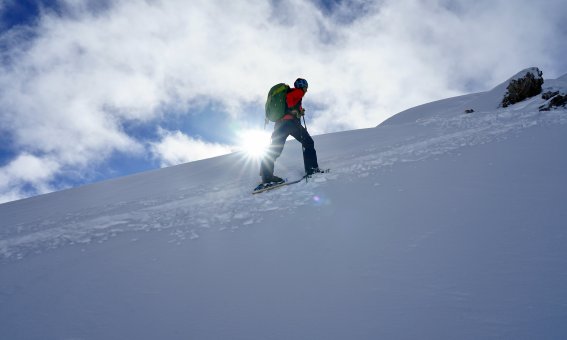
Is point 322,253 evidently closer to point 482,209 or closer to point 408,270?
point 408,270

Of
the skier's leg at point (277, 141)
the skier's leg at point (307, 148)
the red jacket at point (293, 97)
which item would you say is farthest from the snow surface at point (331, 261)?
the red jacket at point (293, 97)

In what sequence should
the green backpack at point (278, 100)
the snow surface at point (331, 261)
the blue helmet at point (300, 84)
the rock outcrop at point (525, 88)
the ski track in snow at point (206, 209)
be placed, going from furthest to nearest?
the rock outcrop at point (525, 88), the green backpack at point (278, 100), the blue helmet at point (300, 84), the ski track in snow at point (206, 209), the snow surface at point (331, 261)

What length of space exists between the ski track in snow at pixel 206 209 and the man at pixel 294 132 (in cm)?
48

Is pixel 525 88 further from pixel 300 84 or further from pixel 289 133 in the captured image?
pixel 289 133

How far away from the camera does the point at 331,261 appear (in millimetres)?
2703

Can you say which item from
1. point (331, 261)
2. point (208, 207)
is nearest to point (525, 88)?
point (208, 207)

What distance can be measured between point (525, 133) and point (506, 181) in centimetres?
300

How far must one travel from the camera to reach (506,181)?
13.0 feet

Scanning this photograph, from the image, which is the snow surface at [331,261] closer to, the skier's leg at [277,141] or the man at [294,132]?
the man at [294,132]

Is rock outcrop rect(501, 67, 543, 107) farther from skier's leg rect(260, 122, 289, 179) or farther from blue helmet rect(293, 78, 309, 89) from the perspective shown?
skier's leg rect(260, 122, 289, 179)

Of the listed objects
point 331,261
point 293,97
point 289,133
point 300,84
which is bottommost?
point 331,261

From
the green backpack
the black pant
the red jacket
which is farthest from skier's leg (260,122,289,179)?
the red jacket

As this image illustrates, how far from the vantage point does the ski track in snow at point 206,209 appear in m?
4.35

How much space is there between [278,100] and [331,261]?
13.9ft
